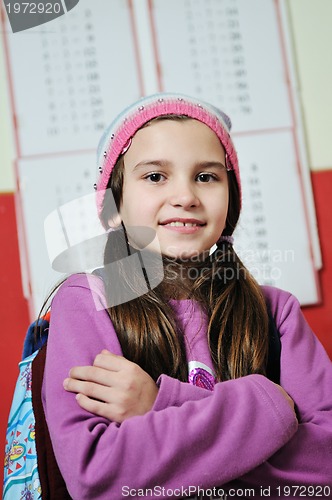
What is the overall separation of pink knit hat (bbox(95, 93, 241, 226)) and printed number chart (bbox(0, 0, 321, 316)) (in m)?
0.44

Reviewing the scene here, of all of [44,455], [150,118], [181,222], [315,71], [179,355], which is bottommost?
[44,455]

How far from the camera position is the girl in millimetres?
729

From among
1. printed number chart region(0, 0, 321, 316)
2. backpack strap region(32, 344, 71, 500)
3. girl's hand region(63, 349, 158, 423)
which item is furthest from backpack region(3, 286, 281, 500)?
printed number chart region(0, 0, 321, 316)

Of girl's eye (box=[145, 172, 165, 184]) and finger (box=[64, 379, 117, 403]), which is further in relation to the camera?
girl's eye (box=[145, 172, 165, 184])

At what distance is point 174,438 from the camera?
72cm

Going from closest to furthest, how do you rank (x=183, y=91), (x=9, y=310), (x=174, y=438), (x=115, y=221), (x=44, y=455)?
(x=174, y=438), (x=44, y=455), (x=115, y=221), (x=9, y=310), (x=183, y=91)

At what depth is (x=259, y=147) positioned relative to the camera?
60.6 inches

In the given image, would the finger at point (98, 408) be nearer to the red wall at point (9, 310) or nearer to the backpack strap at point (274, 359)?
the backpack strap at point (274, 359)

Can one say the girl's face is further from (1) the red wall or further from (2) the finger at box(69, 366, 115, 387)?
(1) the red wall

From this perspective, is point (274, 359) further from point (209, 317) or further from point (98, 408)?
point (98, 408)

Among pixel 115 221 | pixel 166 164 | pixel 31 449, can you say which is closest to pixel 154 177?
pixel 166 164

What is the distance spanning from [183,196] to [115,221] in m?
0.18

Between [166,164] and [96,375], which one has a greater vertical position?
[166,164]

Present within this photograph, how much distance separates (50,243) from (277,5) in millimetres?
894
